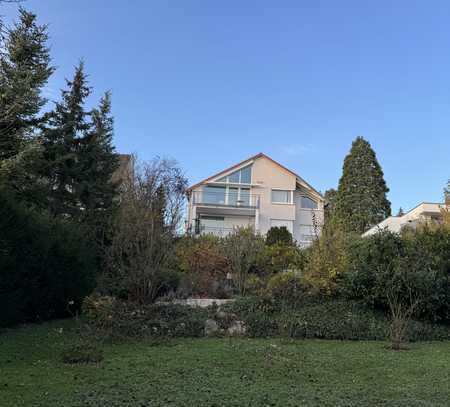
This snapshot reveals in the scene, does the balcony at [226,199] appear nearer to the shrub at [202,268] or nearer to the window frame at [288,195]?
the window frame at [288,195]

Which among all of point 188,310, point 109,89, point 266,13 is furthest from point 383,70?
point 109,89

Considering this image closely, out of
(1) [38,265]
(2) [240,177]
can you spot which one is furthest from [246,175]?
(1) [38,265]

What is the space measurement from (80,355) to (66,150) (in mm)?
14719

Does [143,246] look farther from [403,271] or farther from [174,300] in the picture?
[403,271]

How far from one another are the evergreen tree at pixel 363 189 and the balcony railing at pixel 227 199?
9.49 m

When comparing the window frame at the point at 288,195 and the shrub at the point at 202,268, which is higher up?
the window frame at the point at 288,195

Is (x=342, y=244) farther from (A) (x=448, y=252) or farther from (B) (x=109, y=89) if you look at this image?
(B) (x=109, y=89)

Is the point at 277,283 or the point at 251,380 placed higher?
the point at 277,283

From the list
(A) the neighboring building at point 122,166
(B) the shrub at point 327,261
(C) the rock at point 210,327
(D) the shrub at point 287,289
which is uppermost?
(A) the neighboring building at point 122,166

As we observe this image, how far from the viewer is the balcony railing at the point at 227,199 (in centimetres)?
3516

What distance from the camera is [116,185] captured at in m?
20.9

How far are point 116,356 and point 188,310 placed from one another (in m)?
3.65

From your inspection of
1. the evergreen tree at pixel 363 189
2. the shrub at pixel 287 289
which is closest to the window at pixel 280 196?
the evergreen tree at pixel 363 189

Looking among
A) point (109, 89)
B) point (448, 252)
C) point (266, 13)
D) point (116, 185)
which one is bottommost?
point (448, 252)
